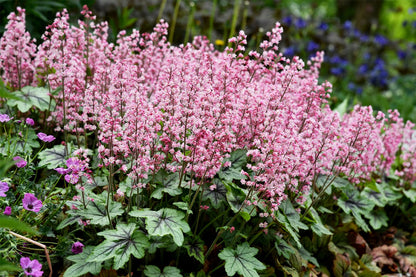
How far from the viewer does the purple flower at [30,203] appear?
243cm

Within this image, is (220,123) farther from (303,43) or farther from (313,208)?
(303,43)

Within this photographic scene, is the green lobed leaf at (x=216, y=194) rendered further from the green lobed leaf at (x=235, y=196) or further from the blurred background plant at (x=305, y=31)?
the blurred background plant at (x=305, y=31)

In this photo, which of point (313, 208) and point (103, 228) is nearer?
point (103, 228)

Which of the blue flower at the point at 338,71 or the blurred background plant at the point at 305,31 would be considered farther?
the blue flower at the point at 338,71

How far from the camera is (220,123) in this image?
2.52 meters

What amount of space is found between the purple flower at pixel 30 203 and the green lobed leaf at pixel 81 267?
1.22 ft

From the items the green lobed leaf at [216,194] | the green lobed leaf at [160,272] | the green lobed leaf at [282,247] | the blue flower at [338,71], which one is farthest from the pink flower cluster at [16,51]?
the blue flower at [338,71]

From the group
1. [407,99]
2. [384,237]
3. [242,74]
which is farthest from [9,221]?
[407,99]

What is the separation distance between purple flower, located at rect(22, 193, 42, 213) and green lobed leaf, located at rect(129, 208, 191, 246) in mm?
642

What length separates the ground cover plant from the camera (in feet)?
7.54

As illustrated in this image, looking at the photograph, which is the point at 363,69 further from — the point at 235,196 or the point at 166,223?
the point at 166,223

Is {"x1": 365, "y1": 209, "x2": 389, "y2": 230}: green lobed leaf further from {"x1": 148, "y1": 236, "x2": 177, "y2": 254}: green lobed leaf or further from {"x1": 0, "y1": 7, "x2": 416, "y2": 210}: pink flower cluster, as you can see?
{"x1": 148, "y1": 236, "x2": 177, "y2": 254}: green lobed leaf

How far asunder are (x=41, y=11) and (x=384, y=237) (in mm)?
4658

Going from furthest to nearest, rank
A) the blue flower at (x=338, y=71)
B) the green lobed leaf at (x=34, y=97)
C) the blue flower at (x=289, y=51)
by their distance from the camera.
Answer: the blue flower at (x=338, y=71) < the blue flower at (x=289, y=51) < the green lobed leaf at (x=34, y=97)
